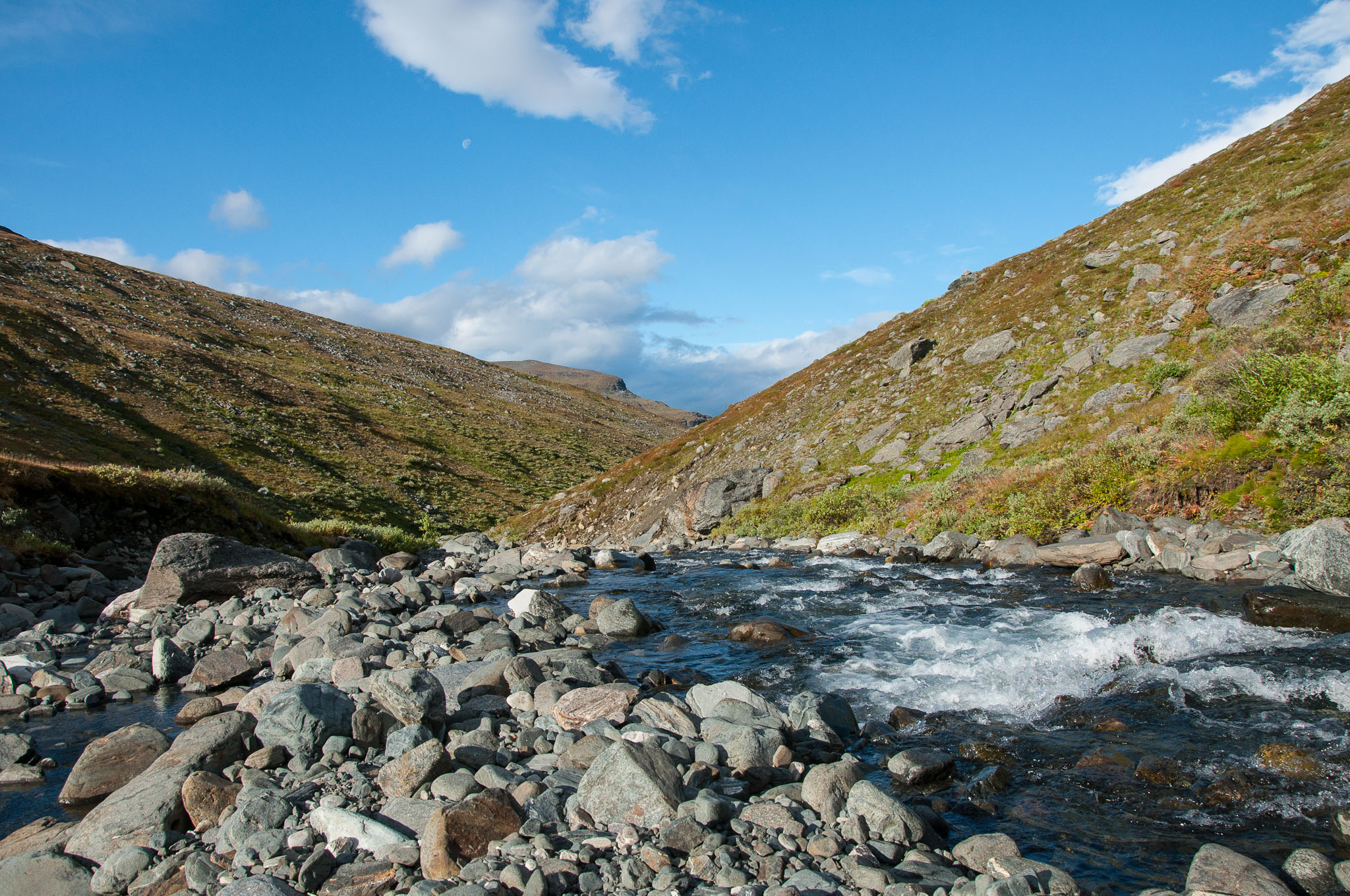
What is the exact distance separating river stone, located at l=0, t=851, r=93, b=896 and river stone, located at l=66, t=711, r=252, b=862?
0.24 m

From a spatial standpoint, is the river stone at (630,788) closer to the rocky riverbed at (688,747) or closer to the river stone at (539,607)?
the rocky riverbed at (688,747)

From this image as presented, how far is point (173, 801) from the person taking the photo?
6301mm

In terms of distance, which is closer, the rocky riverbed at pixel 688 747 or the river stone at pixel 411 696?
the rocky riverbed at pixel 688 747

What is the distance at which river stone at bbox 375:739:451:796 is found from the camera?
6.66m

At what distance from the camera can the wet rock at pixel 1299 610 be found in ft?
33.2

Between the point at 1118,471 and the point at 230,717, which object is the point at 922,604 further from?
the point at 230,717

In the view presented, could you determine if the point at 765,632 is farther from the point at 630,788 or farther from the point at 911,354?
the point at 911,354

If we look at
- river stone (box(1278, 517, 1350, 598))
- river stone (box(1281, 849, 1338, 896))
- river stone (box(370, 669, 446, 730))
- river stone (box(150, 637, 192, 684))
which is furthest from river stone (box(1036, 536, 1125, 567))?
river stone (box(150, 637, 192, 684))

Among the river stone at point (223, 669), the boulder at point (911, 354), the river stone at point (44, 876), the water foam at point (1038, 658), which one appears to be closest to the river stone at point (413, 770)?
the river stone at point (44, 876)

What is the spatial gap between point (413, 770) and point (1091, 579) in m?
14.2

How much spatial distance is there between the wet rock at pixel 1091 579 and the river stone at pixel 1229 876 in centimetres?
1015

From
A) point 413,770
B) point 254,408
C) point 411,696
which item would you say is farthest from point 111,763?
point 254,408

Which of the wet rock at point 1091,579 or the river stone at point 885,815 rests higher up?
the wet rock at point 1091,579

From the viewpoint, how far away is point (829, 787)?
627 cm
